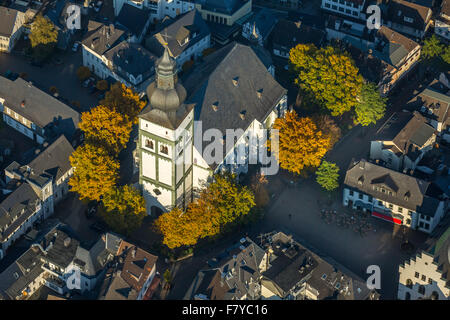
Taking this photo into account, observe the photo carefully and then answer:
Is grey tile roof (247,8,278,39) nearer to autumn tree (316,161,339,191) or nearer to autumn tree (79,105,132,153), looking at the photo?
autumn tree (316,161,339,191)

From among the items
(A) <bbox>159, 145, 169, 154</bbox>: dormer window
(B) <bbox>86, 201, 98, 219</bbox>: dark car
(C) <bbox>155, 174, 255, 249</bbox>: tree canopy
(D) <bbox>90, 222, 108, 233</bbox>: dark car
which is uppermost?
(A) <bbox>159, 145, 169, 154</bbox>: dormer window

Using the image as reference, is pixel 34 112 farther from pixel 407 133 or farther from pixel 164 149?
pixel 407 133

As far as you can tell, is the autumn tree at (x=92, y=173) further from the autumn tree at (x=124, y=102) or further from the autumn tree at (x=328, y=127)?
the autumn tree at (x=328, y=127)

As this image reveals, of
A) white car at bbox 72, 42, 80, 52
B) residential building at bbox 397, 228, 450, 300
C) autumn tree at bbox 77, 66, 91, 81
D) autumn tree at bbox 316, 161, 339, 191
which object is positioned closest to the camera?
residential building at bbox 397, 228, 450, 300

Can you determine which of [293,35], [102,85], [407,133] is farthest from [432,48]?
[102,85]

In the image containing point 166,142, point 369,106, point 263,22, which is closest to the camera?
point 166,142

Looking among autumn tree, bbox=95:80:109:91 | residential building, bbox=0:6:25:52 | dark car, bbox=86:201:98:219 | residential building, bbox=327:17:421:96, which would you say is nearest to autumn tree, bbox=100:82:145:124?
autumn tree, bbox=95:80:109:91

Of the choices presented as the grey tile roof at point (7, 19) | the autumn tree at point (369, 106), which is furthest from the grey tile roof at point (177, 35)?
the autumn tree at point (369, 106)
